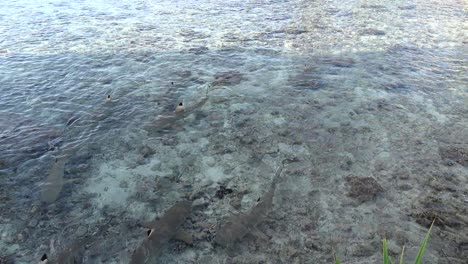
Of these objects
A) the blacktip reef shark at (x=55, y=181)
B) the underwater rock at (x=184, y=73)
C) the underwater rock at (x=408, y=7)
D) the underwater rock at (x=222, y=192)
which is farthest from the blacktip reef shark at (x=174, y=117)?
the underwater rock at (x=408, y=7)

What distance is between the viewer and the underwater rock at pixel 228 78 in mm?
6496

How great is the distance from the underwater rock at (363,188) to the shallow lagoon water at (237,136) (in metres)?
0.02

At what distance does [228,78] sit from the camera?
A: 21.7ft

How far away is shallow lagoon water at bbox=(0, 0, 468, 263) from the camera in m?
3.57

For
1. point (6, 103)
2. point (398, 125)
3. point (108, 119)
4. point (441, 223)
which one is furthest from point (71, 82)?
point (441, 223)

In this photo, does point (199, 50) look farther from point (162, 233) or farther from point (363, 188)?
point (162, 233)

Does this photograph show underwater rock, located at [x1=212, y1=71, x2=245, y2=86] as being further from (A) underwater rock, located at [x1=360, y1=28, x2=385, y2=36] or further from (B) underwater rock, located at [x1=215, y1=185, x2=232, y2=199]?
(A) underwater rock, located at [x1=360, y1=28, x2=385, y2=36]

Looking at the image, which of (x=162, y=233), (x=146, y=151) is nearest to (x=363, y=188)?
(x=162, y=233)

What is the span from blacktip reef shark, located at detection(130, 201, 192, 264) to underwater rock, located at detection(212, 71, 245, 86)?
Answer: 3.02 metres

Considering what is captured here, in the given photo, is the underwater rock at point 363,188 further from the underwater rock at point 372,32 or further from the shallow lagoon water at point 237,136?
the underwater rock at point 372,32

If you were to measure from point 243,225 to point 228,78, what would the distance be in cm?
353

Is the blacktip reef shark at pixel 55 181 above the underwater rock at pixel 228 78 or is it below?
below

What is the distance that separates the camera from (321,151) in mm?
4730

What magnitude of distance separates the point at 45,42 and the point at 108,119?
3.78 metres
